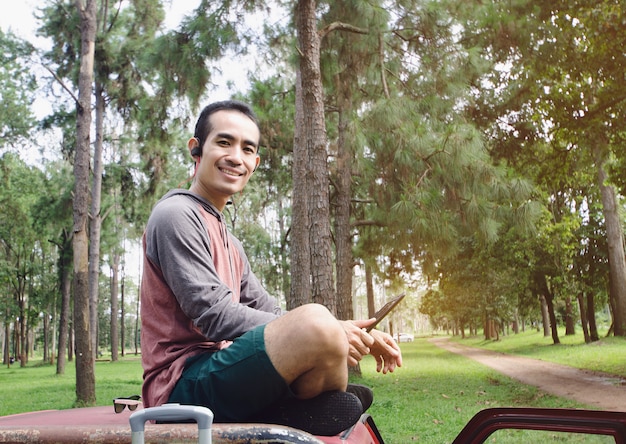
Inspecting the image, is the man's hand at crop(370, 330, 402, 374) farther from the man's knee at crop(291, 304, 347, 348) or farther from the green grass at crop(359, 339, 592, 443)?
the green grass at crop(359, 339, 592, 443)

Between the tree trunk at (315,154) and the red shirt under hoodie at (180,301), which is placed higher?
the tree trunk at (315,154)

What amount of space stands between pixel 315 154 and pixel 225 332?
7.61 meters

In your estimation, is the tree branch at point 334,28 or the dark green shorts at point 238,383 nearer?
the dark green shorts at point 238,383

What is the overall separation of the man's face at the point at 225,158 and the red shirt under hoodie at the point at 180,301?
0.16 meters

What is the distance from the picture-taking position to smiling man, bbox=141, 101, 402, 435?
4.38ft

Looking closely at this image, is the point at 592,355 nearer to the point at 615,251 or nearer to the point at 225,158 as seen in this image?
the point at 615,251

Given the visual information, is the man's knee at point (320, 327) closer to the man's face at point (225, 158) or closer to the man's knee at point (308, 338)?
A: the man's knee at point (308, 338)

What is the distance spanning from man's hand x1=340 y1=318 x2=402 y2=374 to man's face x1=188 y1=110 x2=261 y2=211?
0.62 metres

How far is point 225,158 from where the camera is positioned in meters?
1.92

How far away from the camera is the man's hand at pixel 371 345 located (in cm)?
160

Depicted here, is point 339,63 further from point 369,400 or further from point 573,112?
point 369,400

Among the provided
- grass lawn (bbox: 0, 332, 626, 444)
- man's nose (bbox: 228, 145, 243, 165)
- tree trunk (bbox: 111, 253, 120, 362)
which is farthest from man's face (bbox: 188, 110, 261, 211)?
tree trunk (bbox: 111, 253, 120, 362)

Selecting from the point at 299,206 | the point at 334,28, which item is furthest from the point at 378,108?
the point at 299,206

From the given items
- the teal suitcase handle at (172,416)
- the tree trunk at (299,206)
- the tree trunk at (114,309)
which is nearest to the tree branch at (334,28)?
the tree trunk at (299,206)
